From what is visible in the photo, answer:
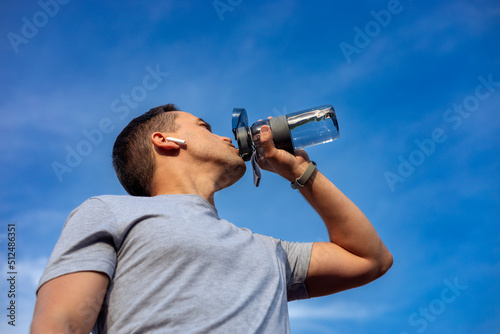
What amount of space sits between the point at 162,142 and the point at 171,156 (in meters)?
0.12

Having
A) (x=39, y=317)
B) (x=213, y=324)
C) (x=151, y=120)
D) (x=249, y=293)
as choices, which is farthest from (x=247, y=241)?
(x=151, y=120)

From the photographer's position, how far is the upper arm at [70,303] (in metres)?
1.51

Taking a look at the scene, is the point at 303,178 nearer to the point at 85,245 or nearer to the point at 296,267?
the point at 296,267

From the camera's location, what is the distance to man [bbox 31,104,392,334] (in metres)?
1.66

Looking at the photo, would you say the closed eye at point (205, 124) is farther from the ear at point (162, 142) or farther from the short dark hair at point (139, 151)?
the ear at point (162, 142)

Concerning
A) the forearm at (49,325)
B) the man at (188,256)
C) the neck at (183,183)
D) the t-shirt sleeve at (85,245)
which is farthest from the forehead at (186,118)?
the forearm at (49,325)

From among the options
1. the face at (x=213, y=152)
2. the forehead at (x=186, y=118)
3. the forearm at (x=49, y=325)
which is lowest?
the forearm at (x=49, y=325)

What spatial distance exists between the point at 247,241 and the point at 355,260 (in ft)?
2.49

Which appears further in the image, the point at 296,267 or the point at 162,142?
the point at 162,142

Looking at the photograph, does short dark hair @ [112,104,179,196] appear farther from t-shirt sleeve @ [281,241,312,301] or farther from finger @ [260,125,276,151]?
t-shirt sleeve @ [281,241,312,301]

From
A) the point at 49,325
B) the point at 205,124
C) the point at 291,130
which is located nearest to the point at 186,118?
the point at 205,124

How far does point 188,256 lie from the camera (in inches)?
72.1

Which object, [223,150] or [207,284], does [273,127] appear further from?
[207,284]

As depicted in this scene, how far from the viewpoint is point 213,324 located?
165cm
